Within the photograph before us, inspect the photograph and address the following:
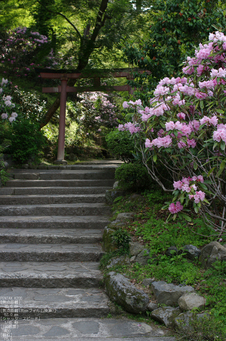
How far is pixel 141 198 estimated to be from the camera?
21.1 feet

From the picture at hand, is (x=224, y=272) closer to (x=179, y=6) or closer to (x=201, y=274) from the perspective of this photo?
(x=201, y=274)

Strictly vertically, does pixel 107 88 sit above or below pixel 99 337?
above

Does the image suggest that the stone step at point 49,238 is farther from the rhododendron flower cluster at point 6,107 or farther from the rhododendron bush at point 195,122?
the rhododendron flower cluster at point 6,107

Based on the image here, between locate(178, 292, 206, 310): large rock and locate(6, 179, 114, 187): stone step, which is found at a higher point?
locate(6, 179, 114, 187): stone step

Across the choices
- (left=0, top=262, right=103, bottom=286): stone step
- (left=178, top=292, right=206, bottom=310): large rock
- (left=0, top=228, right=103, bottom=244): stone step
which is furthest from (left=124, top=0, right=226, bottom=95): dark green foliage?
(left=178, top=292, right=206, bottom=310): large rock

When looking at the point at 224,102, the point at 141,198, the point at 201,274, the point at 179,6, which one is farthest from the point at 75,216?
the point at 179,6

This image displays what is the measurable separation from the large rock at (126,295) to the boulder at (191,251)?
0.82 m

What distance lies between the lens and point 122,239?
4867 mm

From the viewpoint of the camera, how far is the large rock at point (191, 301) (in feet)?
11.5

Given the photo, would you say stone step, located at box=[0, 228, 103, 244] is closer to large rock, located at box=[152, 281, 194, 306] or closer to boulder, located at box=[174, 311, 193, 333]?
large rock, located at box=[152, 281, 194, 306]

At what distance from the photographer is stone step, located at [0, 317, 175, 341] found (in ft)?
11.3

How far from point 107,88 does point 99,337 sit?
9387 mm

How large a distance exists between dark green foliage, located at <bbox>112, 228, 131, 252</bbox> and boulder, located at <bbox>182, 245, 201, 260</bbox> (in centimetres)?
92

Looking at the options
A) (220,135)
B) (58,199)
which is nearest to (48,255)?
(58,199)
